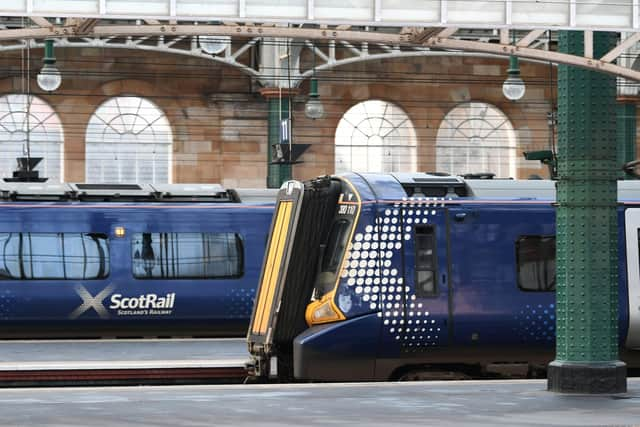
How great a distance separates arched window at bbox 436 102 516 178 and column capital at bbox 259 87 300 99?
483 centimetres

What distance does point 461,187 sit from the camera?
60.1 ft

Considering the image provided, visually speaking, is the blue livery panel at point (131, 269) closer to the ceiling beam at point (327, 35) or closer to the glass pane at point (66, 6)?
the ceiling beam at point (327, 35)

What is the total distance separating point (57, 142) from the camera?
3697cm

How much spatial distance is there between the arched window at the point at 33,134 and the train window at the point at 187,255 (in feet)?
44.0

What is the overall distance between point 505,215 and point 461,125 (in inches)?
863

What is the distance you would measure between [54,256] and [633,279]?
30.9ft

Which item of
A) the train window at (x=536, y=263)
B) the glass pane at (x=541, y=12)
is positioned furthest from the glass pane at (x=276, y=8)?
the train window at (x=536, y=263)

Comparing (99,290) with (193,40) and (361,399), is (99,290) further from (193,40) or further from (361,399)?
(193,40)

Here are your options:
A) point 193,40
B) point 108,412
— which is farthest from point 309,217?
point 193,40

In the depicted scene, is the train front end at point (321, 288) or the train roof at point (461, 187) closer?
the train front end at point (321, 288)

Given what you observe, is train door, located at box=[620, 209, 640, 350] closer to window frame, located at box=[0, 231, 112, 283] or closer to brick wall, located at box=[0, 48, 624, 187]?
window frame, located at box=[0, 231, 112, 283]

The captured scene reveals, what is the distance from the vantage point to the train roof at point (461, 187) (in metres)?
17.7

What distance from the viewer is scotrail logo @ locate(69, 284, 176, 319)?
23.3 m

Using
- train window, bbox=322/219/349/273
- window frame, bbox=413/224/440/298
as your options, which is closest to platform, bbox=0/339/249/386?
train window, bbox=322/219/349/273
